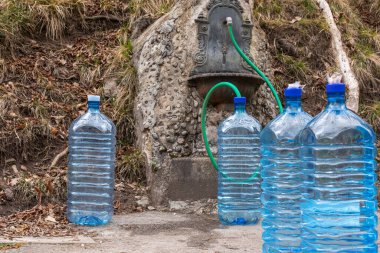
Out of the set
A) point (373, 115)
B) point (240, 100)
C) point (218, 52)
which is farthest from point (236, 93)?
point (373, 115)

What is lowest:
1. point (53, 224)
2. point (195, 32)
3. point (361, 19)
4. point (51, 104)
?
point (53, 224)

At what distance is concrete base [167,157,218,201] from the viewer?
6.24 metres

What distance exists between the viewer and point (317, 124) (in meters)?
2.95

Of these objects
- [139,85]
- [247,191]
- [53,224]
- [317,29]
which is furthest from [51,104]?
[317,29]

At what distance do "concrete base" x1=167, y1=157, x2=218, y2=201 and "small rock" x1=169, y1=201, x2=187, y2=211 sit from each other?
0.13 ft

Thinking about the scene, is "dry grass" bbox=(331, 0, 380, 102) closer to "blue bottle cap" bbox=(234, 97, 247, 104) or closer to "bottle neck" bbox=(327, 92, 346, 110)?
"blue bottle cap" bbox=(234, 97, 247, 104)

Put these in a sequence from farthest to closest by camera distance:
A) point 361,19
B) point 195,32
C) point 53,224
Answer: point 361,19, point 195,32, point 53,224

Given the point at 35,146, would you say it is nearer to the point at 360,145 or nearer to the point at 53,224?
the point at 53,224

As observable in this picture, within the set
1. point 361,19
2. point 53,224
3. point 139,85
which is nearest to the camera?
point 53,224

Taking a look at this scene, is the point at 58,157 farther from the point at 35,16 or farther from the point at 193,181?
the point at 35,16

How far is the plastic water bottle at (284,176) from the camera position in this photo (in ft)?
11.4

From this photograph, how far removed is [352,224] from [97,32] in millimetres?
6128

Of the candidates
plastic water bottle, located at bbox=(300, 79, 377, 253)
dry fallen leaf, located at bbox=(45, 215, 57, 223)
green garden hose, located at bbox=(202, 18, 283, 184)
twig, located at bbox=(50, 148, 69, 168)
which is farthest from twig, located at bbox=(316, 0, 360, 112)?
plastic water bottle, located at bbox=(300, 79, 377, 253)

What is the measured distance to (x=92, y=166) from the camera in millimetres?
5746
